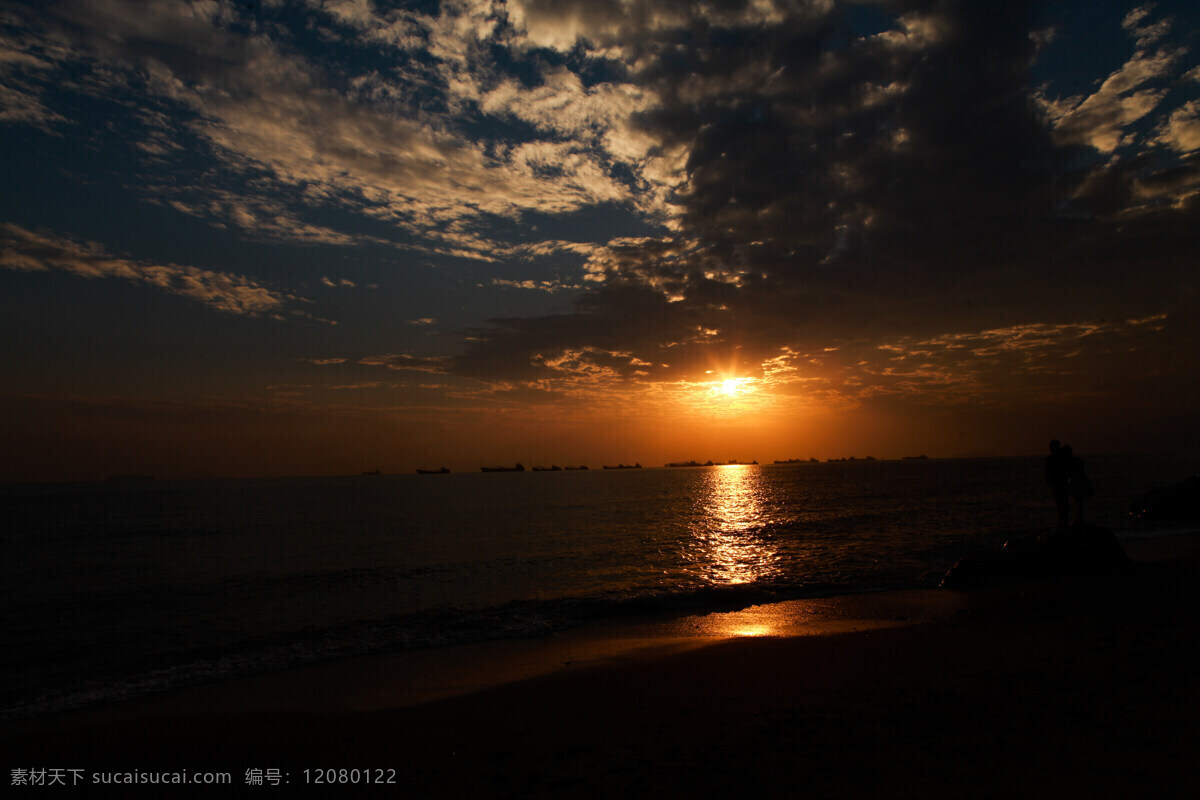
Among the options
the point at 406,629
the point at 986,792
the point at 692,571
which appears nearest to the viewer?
the point at 986,792

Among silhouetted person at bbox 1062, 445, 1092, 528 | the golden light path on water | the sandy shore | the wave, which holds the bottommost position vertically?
the golden light path on water

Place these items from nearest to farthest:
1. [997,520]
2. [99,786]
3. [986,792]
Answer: [986,792], [99,786], [997,520]

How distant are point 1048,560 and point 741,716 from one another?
15.3 metres

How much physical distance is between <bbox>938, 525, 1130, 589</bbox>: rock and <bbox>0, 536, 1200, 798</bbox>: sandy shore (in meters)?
3.26

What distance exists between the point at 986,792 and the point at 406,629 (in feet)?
49.1

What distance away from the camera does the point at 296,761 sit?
7926mm

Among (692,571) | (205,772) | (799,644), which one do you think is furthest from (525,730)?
(692,571)

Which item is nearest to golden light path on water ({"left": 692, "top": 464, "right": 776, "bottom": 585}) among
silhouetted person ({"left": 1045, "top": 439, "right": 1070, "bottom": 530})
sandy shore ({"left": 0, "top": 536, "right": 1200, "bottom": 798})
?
sandy shore ({"left": 0, "top": 536, "right": 1200, "bottom": 798})

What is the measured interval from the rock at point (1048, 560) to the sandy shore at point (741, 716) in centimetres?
326

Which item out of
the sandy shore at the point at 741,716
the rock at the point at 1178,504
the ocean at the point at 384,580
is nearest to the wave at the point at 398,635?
the ocean at the point at 384,580

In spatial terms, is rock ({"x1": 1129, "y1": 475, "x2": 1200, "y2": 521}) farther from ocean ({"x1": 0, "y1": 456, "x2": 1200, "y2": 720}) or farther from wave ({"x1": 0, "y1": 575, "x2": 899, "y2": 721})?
wave ({"x1": 0, "y1": 575, "x2": 899, "y2": 721})

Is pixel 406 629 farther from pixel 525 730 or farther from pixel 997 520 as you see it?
pixel 997 520

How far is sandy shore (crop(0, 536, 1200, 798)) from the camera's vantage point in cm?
622

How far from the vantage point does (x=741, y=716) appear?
8.29 m
